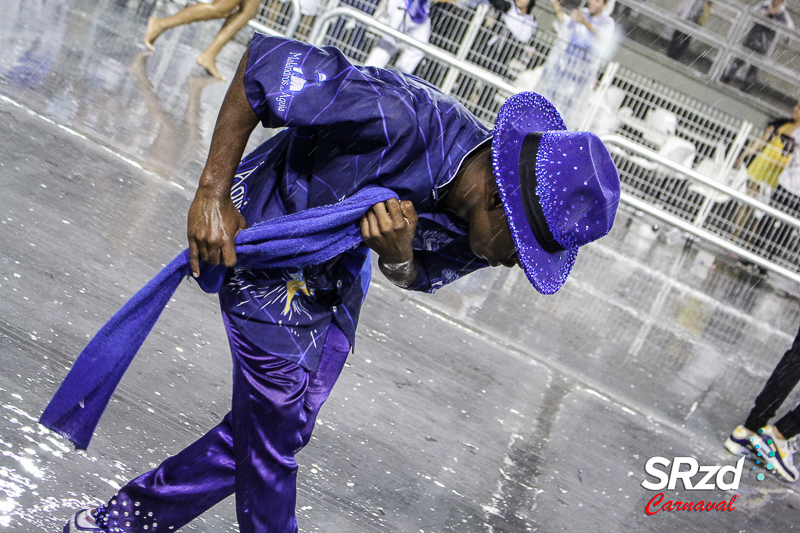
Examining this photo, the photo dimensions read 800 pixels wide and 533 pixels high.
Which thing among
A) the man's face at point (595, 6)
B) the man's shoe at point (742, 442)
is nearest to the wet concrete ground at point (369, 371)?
the man's shoe at point (742, 442)

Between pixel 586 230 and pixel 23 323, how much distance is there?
2.51m

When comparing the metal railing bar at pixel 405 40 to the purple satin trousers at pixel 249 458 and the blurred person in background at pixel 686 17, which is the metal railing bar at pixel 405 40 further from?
the purple satin trousers at pixel 249 458

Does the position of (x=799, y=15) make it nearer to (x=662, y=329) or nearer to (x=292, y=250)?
(x=662, y=329)

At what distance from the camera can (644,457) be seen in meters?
4.24

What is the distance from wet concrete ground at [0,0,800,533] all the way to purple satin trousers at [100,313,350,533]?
1.60 ft

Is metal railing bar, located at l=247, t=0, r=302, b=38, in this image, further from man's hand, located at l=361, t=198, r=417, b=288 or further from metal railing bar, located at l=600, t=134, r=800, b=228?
man's hand, located at l=361, t=198, r=417, b=288

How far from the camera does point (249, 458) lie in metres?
2.01

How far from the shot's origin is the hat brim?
5.99 feet

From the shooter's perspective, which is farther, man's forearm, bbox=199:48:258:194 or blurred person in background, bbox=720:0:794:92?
blurred person in background, bbox=720:0:794:92

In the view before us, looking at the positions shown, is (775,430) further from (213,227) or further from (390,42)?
(390,42)

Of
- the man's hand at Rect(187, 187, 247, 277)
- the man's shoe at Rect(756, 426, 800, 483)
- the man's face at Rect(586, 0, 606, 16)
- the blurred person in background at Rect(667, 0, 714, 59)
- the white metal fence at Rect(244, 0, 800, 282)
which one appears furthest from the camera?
the blurred person in background at Rect(667, 0, 714, 59)

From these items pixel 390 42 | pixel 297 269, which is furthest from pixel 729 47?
pixel 297 269

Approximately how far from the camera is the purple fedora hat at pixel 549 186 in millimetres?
1812

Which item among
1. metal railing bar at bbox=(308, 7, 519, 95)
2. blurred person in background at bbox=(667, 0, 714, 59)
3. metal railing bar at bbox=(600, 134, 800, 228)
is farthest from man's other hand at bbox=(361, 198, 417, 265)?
blurred person in background at bbox=(667, 0, 714, 59)
